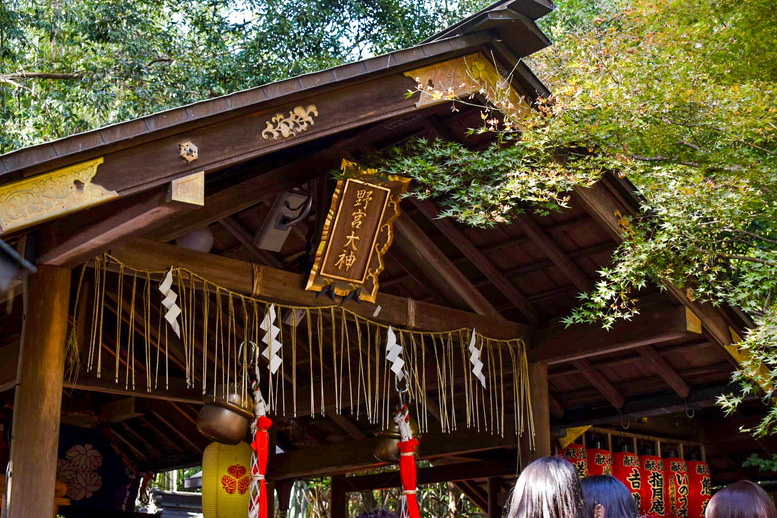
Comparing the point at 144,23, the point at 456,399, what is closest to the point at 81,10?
the point at 144,23

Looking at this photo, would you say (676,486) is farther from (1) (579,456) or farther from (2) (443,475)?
(2) (443,475)

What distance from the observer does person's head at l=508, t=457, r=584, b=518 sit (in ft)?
6.95

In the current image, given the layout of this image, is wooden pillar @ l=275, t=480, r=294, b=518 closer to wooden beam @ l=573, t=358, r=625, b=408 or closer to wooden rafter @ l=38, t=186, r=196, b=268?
wooden beam @ l=573, t=358, r=625, b=408

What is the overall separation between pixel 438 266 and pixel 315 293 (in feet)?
3.59

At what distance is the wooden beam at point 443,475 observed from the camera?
8.47 metres

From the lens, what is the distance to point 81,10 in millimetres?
9859

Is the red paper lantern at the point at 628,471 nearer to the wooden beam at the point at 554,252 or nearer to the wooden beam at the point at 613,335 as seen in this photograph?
the wooden beam at the point at 613,335

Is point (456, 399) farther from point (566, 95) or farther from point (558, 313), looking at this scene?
point (566, 95)

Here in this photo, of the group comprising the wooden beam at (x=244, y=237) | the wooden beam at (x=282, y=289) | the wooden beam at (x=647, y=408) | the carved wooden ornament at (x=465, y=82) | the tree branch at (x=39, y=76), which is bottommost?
the wooden beam at (x=647, y=408)

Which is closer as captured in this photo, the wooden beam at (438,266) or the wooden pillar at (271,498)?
the wooden beam at (438,266)

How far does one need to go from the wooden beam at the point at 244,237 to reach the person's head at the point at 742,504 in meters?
4.05

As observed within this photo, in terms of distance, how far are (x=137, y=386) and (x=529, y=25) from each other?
446cm

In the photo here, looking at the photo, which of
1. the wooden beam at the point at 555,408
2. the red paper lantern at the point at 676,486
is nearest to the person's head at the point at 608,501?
the wooden beam at the point at 555,408

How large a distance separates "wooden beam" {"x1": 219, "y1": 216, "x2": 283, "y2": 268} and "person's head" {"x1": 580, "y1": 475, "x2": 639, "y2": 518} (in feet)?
13.6
